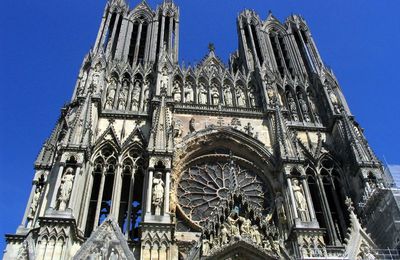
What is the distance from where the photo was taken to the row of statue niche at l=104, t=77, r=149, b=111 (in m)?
19.2

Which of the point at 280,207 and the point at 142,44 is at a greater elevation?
the point at 142,44

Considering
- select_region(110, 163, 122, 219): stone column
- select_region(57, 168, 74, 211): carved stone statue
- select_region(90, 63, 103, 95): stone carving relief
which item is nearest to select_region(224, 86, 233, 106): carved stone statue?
select_region(90, 63, 103, 95): stone carving relief

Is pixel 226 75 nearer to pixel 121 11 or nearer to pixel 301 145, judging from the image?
pixel 301 145

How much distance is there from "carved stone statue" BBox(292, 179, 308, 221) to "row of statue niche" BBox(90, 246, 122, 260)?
6.01 meters

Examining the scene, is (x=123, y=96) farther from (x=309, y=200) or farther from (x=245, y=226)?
(x=309, y=200)

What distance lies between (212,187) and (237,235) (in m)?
3.99

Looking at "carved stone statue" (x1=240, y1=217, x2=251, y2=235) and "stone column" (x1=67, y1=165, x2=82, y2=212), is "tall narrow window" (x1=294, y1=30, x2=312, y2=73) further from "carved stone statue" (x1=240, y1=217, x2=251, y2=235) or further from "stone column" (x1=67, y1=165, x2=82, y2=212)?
"stone column" (x1=67, y1=165, x2=82, y2=212)

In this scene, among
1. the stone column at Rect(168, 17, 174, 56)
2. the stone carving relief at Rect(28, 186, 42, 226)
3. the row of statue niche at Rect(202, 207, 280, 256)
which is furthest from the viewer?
the stone column at Rect(168, 17, 174, 56)

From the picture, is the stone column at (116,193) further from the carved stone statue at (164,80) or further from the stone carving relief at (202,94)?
the stone carving relief at (202,94)

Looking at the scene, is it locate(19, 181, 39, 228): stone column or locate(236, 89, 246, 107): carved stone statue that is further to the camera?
locate(236, 89, 246, 107): carved stone statue

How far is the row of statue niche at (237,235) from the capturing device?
43.8 ft

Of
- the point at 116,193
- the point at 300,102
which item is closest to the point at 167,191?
the point at 116,193

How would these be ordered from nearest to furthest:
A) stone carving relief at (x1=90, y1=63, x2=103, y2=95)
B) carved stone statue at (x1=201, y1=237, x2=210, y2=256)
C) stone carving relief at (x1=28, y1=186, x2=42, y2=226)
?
carved stone statue at (x1=201, y1=237, x2=210, y2=256), stone carving relief at (x1=28, y1=186, x2=42, y2=226), stone carving relief at (x1=90, y1=63, x2=103, y2=95)

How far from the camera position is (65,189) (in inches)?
572
